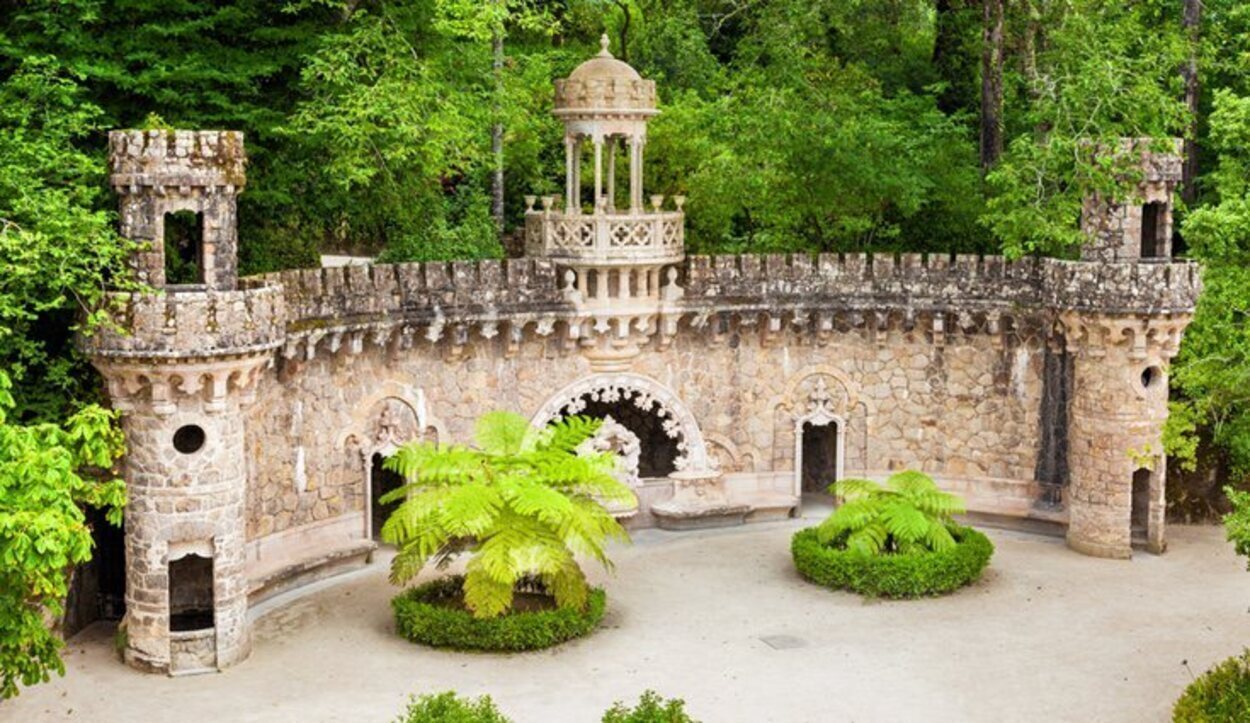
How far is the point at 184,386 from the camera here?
22.2m

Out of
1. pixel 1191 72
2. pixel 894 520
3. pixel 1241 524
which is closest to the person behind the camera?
pixel 1241 524

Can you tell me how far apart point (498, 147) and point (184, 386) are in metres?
11.0

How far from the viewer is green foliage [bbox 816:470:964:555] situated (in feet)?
87.7

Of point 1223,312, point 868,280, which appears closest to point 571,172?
point 868,280

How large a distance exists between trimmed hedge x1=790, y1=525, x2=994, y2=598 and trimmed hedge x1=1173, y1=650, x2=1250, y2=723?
608 centimetres

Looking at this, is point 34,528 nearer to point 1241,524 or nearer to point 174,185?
point 174,185

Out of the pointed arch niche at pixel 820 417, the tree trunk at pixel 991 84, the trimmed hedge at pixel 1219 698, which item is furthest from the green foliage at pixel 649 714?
the tree trunk at pixel 991 84

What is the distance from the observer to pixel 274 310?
23000 mm

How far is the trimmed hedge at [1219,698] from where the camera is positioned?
19453mm

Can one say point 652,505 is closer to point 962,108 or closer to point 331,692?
point 331,692

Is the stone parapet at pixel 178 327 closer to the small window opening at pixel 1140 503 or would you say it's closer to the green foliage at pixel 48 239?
the green foliage at pixel 48 239

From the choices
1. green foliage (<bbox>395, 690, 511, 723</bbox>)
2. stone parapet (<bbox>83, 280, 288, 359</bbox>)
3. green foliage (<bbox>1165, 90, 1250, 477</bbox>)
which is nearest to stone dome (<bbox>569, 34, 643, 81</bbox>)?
stone parapet (<bbox>83, 280, 288, 359</bbox>)

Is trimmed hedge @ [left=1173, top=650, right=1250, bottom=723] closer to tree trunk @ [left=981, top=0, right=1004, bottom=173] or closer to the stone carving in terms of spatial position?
the stone carving

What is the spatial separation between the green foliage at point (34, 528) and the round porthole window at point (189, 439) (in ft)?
9.97
